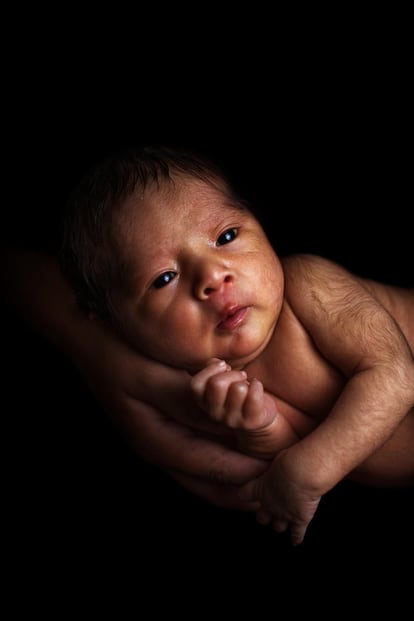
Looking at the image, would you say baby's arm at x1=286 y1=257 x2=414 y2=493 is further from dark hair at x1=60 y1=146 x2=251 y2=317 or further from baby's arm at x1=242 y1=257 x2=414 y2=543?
dark hair at x1=60 y1=146 x2=251 y2=317

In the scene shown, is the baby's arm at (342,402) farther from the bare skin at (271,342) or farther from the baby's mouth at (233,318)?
the baby's mouth at (233,318)

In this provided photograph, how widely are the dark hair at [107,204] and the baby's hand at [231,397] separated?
332mm

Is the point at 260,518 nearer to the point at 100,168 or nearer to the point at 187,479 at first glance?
the point at 187,479

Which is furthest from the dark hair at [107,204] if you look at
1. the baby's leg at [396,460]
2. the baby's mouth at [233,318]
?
the baby's leg at [396,460]

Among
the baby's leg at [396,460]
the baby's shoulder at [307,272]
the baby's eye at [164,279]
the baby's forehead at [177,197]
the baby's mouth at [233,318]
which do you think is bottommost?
the baby's leg at [396,460]

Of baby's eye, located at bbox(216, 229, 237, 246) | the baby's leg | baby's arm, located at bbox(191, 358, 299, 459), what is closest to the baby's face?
baby's eye, located at bbox(216, 229, 237, 246)

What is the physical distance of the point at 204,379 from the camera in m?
1.23

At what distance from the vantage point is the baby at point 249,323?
1271 millimetres

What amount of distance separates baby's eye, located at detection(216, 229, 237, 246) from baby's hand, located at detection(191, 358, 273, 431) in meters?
0.30

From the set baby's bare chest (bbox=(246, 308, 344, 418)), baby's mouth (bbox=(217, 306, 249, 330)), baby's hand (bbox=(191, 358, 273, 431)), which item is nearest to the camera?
baby's hand (bbox=(191, 358, 273, 431))

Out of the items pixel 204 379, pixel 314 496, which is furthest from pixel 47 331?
pixel 314 496

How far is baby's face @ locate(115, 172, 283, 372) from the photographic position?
1.33 metres

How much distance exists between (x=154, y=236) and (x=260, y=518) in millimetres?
649

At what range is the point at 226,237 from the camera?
1.40 metres
